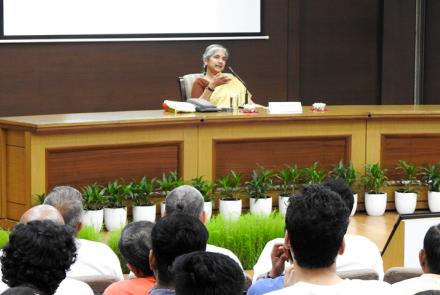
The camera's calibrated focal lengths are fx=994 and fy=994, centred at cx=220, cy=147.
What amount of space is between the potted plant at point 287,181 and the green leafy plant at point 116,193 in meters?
1.19

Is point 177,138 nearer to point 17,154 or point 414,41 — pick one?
point 17,154

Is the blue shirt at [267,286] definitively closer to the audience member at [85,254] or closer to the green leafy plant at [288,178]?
the audience member at [85,254]

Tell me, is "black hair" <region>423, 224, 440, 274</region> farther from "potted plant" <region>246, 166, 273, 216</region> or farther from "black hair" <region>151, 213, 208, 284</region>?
"potted plant" <region>246, 166, 273, 216</region>

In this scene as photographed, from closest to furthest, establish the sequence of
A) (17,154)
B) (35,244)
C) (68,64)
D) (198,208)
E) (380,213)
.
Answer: (35,244) < (198,208) < (17,154) < (380,213) < (68,64)

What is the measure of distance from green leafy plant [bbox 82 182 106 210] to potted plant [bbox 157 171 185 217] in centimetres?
44

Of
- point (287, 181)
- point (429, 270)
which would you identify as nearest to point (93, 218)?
point (287, 181)

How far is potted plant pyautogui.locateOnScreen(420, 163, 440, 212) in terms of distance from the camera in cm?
766

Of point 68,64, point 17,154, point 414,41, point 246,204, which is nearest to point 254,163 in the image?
point 246,204

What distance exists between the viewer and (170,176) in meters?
7.18

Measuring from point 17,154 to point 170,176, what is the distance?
3.66 feet

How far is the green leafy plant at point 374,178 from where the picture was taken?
757cm

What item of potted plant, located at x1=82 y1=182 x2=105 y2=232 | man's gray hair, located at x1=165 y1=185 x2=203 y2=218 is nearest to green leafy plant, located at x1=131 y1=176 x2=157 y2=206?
potted plant, located at x1=82 y1=182 x2=105 y2=232

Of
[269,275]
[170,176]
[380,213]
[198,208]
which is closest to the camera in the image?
[269,275]

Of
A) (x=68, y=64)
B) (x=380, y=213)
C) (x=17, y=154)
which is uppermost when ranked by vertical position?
(x=68, y=64)
